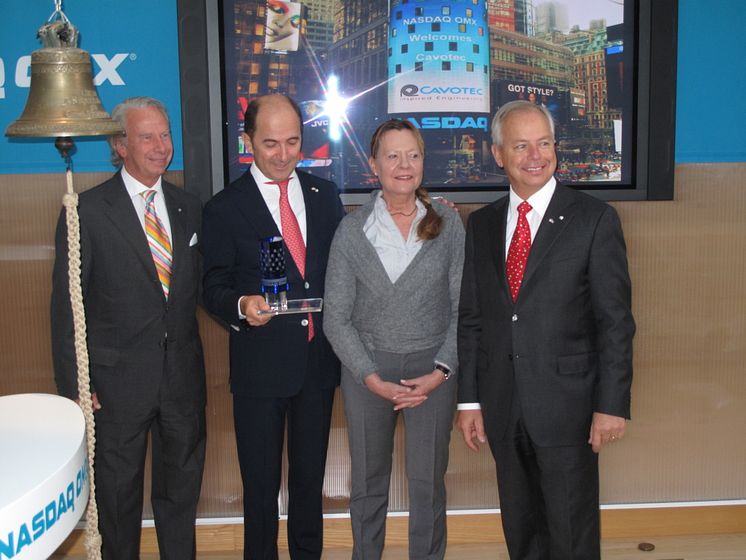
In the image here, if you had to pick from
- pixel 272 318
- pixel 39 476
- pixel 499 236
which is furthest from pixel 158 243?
pixel 39 476

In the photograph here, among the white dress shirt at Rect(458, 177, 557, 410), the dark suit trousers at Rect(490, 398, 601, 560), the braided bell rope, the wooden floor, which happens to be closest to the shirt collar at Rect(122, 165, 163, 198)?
the braided bell rope

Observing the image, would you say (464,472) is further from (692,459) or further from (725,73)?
(725,73)

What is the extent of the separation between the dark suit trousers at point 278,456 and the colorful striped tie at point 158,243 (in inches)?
18.7

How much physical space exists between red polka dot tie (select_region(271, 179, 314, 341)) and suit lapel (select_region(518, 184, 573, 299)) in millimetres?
739

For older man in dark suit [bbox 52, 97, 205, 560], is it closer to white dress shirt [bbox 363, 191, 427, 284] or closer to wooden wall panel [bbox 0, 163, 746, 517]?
wooden wall panel [bbox 0, 163, 746, 517]

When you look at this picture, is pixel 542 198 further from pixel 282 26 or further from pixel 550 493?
pixel 282 26

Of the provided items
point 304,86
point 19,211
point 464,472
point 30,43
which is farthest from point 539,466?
point 30,43

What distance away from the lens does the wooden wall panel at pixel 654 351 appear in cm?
330

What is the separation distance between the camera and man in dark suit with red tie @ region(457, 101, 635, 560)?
2.33m

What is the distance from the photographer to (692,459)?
357 centimetres

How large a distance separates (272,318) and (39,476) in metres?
1.25

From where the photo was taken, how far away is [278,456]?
9.18 feet

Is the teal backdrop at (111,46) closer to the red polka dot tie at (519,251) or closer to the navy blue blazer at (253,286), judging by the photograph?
the navy blue blazer at (253,286)

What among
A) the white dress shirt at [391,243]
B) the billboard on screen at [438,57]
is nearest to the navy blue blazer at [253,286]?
the white dress shirt at [391,243]
